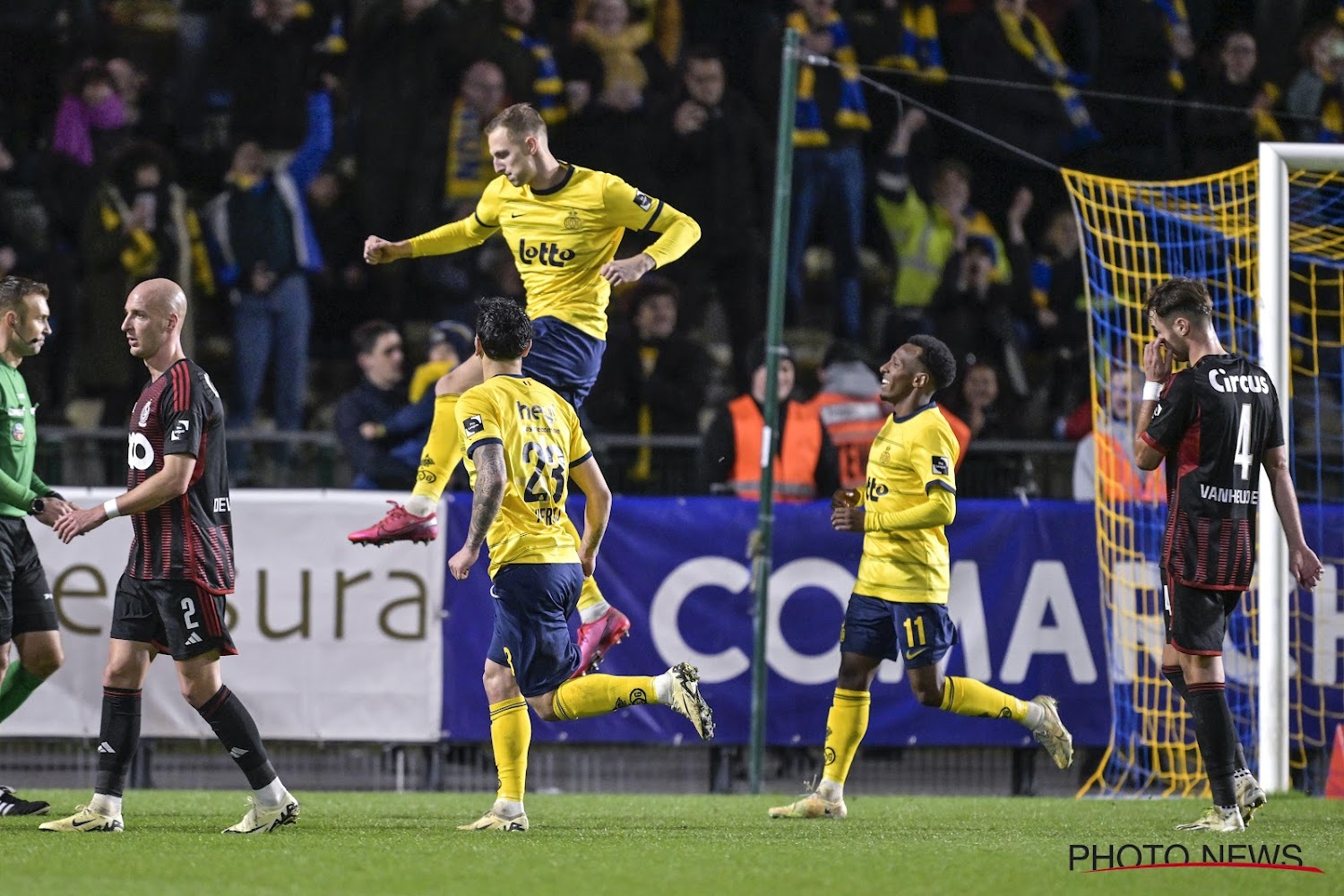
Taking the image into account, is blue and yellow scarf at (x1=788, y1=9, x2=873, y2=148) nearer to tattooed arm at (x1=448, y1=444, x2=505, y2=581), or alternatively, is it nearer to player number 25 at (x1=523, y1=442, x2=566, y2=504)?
player number 25 at (x1=523, y1=442, x2=566, y2=504)

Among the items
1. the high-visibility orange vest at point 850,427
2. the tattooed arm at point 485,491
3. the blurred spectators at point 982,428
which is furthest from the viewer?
the blurred spectators at point 982,428

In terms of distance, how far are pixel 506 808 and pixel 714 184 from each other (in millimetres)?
7780

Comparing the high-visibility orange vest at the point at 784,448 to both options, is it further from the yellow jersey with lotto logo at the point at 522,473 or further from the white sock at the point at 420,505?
the yellow jersey with lotto logo at the point at 522,473

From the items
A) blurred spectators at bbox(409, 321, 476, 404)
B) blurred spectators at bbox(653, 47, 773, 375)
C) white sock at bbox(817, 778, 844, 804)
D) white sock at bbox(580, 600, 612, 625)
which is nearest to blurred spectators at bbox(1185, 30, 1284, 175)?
blurred spectators at bbox(653, 47, 773, 375)

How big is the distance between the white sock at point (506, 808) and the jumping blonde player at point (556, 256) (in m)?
0.82

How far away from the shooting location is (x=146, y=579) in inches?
287

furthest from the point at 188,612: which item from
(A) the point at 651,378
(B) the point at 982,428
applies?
(B) the point at 982,428

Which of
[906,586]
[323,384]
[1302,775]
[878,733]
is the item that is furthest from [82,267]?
[1302,775]

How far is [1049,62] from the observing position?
15.9 metres

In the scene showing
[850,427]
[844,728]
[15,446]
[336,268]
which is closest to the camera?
[15,446]

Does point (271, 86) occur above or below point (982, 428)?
above

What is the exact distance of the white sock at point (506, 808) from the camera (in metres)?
7.65

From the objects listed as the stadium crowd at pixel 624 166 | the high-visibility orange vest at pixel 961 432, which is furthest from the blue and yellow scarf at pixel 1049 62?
the high-visibility orange vest at pixel 961 432

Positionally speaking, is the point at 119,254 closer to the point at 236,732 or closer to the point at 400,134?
the point at 400,134
